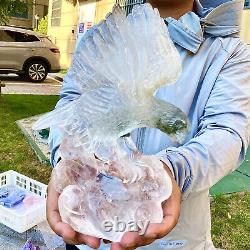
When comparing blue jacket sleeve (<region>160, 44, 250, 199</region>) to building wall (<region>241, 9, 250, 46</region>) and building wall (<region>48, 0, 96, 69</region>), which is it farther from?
building wall (<region>48, 0, 96, 69</region>)

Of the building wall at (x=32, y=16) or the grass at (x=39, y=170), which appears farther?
the building wall at (x=32, y=16)

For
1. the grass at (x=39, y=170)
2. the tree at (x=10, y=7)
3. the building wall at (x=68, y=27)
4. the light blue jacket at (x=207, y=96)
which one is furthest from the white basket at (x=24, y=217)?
the building wall at (x=68, y=27)

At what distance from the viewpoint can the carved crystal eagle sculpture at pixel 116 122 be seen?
0.71 meters

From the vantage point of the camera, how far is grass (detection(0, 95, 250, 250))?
3.01 metres

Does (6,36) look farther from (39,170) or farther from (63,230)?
(63,230)

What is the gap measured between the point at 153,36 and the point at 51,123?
231 millimetres

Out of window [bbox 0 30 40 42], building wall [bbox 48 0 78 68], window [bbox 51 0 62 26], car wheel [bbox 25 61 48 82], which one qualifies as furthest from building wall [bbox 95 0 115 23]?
window [bbox 51 0 62 26]

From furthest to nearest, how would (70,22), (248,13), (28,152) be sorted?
(70,22), (248,13), (28,152)

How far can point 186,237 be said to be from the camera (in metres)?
1.09

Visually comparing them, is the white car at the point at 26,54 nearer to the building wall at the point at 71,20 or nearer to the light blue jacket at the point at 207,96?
the building wall at the point at 71,20

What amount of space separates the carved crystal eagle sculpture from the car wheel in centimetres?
1097

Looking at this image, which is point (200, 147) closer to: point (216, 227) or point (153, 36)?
point (153, 36)

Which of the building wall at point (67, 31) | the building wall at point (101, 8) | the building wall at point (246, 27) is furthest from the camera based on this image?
the building wall at point (67, 31)

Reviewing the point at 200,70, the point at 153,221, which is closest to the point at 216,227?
the point at 200,70
